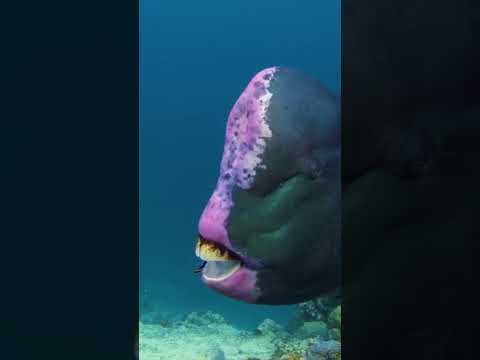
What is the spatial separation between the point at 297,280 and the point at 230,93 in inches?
947

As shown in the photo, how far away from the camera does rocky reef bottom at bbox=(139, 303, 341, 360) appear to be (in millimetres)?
4423

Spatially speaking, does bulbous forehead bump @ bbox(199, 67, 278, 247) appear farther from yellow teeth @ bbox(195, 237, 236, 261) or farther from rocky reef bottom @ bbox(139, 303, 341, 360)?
rocky reef bottom @ bbox(139, 303, 341, 360)

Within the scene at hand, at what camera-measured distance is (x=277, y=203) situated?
1.61 m

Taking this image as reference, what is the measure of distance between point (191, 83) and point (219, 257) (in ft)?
90.4

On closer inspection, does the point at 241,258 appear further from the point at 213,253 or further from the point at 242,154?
the point at 242,154

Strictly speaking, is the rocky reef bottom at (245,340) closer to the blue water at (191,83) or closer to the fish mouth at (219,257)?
the fish mouth at (219,257)

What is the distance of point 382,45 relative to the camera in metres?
1.43

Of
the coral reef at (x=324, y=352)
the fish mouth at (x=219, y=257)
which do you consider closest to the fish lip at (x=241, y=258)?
the fish mouth at (x=219, y=257)
